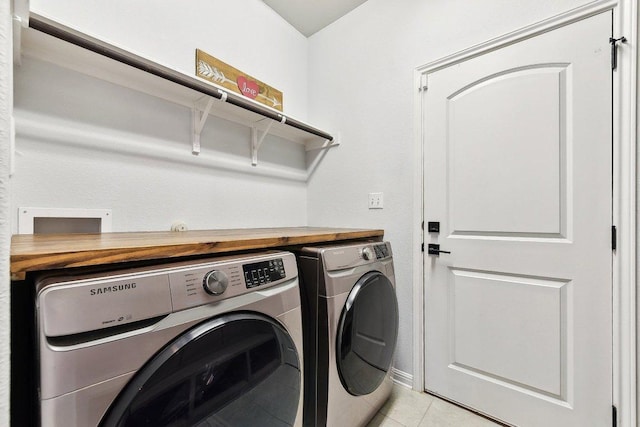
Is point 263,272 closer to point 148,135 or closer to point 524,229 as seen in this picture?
point 148,135

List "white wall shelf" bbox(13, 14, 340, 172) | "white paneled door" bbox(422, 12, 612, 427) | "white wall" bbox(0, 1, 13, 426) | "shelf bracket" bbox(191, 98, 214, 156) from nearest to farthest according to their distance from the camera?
1. "white wall" bbox(0, 1, 13, 426)
2. "white wall shelf" bbox(13, 14, 340, 172)
3. "white paneled door" bbox(422, 12, 612, 427)
4. "shelf bracket" bbox(191, 98, 214, 156)

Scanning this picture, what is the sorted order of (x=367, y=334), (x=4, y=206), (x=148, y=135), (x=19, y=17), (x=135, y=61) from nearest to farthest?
(x=4, y=206), (x=19, y=17), (x=135, y=61), (x=367, y=334), (x=148, y=135)

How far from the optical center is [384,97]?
1870 millimetres

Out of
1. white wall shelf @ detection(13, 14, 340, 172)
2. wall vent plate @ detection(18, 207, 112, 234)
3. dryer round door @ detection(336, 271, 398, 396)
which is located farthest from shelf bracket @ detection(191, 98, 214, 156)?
dryer round door @ detection(336, 271, 398, 396)

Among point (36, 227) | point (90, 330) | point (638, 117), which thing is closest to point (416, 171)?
point (638, 117)

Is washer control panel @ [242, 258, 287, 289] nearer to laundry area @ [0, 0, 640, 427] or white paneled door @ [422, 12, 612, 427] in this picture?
laundry area @ [0, 0, 640, 427]

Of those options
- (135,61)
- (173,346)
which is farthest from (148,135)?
(173,346)

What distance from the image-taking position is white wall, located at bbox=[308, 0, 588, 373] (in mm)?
1572

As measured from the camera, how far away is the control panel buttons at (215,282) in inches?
28.9

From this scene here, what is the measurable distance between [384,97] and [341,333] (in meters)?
1.53

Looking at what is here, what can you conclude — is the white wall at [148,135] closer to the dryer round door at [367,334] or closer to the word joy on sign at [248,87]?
the word joy on sign at [248,87]

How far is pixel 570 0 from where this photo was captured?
4.10ft

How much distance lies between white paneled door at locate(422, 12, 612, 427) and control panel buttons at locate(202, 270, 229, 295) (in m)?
1.29

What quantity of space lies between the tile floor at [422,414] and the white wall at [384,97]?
0.18m
